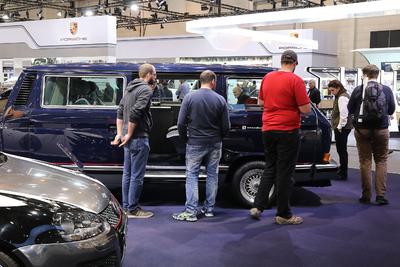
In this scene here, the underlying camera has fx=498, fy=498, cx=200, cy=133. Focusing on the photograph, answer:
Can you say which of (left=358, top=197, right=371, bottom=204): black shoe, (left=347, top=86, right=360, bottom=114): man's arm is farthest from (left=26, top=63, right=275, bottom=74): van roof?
(left=358, top=197, right=371, bottom=204): black shoe

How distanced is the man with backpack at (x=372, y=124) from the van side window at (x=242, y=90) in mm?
1383

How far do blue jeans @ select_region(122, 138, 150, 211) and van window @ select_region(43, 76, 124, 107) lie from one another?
2.43ft

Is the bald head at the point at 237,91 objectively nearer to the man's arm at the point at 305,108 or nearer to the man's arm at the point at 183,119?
the man's arm at the point at 183,119

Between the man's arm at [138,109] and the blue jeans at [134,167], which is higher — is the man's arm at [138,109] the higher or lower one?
the higher one

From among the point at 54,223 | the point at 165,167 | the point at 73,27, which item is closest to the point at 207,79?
the point at 165,167

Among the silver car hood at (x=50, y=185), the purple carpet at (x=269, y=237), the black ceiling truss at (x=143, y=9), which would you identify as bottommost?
the purple carpet at (x=269, y=237)

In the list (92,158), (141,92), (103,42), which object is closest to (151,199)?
→ (92,158)

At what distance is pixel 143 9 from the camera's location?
26.3 m

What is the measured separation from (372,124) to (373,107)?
0.21m

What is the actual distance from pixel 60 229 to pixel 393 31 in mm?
21496

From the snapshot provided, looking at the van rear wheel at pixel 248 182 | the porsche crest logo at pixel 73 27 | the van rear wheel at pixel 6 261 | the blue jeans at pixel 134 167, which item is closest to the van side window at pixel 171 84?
the blue jeans at pixel 134 167

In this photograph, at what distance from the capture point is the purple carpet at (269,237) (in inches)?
174

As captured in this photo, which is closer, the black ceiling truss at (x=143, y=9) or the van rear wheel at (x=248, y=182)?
the van rear wheel at (x=248, y=182)

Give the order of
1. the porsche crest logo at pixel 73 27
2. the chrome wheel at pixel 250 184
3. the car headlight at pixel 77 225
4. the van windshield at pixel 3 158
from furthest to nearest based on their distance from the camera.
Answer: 1. the porsche crest logo at pixel 73 27
2. the chrome wheel at pixel 250 184
3. the van windshield at pixel 3 158
4. the car headlight at pixel 77 225
